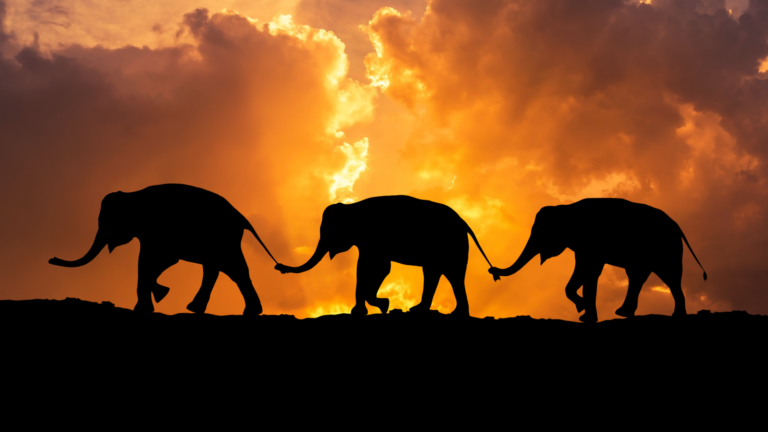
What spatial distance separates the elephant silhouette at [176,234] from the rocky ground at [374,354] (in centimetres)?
204

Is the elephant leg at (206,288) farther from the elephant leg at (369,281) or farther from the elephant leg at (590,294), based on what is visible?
the elephant leg at (590,294)

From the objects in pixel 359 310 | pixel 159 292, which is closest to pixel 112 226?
pixel 159 292

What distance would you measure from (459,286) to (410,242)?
1.44 meters

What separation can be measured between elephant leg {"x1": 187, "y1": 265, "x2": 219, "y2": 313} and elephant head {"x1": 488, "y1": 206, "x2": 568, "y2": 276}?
19.5ft

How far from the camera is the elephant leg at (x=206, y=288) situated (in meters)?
13.5

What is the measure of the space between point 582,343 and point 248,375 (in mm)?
5156

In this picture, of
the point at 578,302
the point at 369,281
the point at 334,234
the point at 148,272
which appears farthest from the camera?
the point at 334,234

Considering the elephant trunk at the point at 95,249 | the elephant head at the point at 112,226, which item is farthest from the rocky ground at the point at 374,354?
the elephant head at the point at 112,226

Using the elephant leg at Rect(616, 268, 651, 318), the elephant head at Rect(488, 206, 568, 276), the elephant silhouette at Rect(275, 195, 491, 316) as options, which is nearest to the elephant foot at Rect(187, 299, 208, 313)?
the elephant silhouette at Rect(275, 195, 491, 316)

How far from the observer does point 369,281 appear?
13.2 m

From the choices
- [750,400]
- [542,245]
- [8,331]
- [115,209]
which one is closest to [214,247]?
[115,209]

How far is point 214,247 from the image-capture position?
13297 millimetres

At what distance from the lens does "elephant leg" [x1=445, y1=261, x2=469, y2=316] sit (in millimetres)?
13836

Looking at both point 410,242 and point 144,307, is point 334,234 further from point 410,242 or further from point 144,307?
point 144,307
